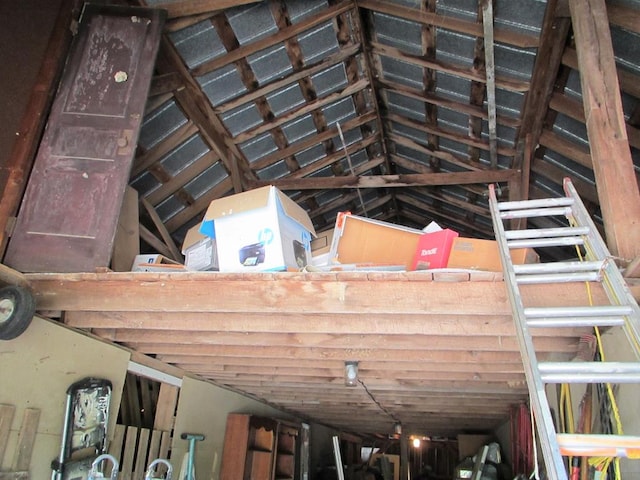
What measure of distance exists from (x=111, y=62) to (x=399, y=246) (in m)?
2.39

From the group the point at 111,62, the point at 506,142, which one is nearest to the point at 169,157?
the point at 111,62

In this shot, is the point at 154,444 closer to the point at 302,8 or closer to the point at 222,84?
the point at 222,84

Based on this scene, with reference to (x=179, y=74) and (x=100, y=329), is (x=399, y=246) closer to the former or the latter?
(x=100, y=329)

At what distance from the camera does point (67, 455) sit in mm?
3090

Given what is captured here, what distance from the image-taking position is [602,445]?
1477mm

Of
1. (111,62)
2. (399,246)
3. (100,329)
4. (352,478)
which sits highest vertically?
(111,62)

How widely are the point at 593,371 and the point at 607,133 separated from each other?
1.52 meters

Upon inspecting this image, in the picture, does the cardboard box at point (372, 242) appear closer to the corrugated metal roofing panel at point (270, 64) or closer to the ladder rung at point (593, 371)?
the ladder rung at point (593, 371)

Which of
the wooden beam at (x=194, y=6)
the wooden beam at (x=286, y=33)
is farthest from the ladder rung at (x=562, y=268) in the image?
the wooden beam at (x=286, y=33)

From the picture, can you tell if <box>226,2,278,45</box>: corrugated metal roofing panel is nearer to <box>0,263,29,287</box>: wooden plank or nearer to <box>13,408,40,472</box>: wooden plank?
<box>0,263,29,287</box>: wooden plank

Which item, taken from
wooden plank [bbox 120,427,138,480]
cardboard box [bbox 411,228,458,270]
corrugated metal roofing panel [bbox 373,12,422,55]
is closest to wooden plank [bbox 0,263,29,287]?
wooden plank [bbox 120,427,138,480]

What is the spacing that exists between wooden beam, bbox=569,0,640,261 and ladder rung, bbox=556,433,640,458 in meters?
1.13

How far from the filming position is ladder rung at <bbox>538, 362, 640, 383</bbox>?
5.41ft

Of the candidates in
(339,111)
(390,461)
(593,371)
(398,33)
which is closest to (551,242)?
(593,371)
